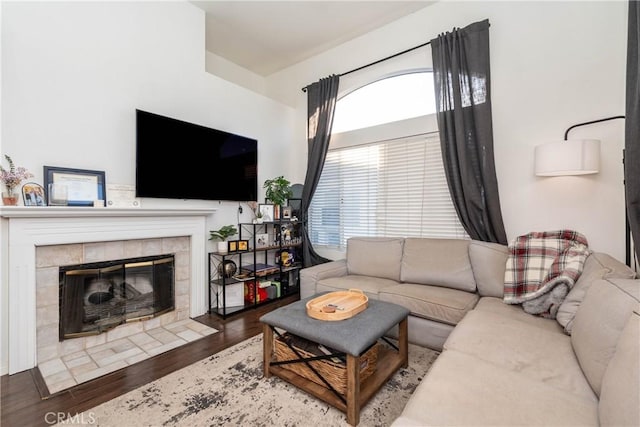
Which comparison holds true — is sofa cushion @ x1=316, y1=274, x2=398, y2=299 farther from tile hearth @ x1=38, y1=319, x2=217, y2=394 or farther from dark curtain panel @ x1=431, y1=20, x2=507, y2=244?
tile hearth @ x1=38, y1=319, x2=217, y2=394

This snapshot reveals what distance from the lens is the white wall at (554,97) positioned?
83.8 inches

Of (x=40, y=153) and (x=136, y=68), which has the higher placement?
(x=136, y=68)

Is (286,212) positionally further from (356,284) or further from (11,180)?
(11,180)

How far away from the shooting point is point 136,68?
8.55 feet

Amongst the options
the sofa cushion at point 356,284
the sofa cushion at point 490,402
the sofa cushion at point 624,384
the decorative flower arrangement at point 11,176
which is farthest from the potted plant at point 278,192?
the sofa cushion at point 624,384

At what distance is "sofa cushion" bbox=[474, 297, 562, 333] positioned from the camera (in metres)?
1.65

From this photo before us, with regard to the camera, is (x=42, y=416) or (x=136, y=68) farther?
(x=136, y=68)

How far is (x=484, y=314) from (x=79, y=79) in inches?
138

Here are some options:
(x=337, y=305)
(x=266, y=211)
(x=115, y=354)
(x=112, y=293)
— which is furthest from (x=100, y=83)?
(x=337, y=305)

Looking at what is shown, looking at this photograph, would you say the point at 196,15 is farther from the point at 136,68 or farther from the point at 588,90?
the point at 588,90

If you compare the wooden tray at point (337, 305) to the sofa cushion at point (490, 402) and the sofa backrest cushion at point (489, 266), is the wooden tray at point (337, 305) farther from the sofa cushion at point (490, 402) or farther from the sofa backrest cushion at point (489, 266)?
the sofa backrest cushion at point (489, 266)

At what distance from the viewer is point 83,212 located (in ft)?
6.98

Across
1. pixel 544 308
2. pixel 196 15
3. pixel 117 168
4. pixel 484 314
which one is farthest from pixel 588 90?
pixel 117 168

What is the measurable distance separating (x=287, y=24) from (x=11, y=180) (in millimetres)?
3004
